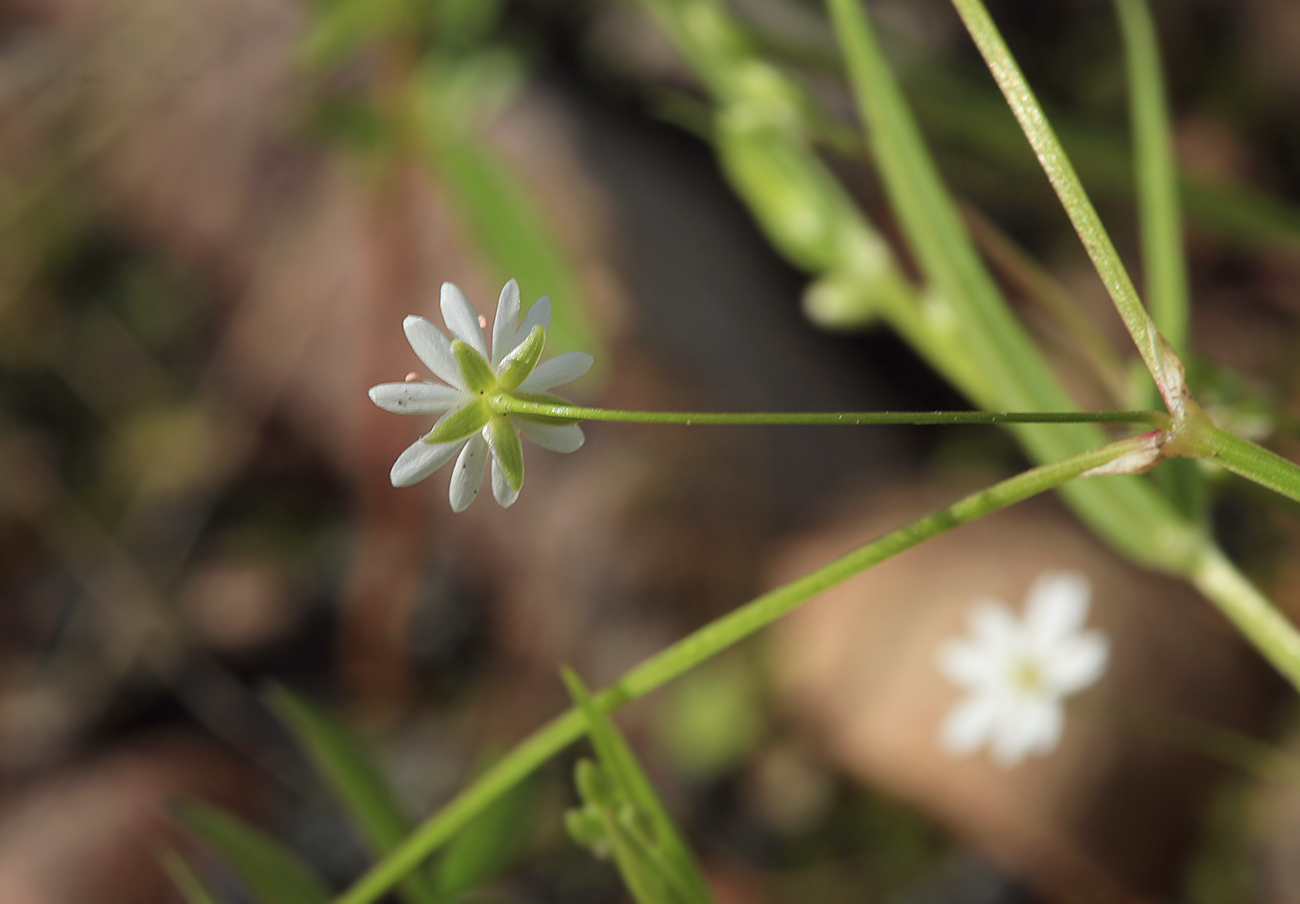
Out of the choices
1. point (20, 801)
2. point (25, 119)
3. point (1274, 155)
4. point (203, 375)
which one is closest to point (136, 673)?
point (20, 801)

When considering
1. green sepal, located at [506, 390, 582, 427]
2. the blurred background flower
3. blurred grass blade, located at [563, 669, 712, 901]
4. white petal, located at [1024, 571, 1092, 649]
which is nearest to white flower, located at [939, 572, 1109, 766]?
white petal, located at [1024, 571, 1092, 649]

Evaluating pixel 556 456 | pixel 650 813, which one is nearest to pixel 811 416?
pixel 650 813

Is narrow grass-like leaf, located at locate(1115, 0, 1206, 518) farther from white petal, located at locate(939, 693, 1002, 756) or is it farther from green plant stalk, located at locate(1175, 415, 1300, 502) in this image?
white petal, located at locate(939, 693, 1002, 756)

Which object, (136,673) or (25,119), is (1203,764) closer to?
(136,673)

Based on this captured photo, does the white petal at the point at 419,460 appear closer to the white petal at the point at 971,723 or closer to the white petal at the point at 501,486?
the white petal at the point at 501,486

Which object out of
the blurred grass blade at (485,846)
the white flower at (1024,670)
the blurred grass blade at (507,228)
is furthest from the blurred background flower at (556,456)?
the blurred grass blade at (485,846)

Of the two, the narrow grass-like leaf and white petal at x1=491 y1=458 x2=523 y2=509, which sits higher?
the narrow grass-like leaf

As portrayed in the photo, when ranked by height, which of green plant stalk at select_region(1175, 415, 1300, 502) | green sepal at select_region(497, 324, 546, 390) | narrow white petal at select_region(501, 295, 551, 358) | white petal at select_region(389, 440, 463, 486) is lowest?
white petal at select_region(389, 440, 463, 486)
